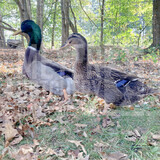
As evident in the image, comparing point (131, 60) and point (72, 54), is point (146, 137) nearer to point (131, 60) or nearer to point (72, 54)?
point (131, 60)

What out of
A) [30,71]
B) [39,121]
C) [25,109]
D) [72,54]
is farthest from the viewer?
[72,54]

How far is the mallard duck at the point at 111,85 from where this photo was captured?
2.66 m

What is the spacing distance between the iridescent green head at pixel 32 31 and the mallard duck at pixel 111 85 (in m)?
2.11

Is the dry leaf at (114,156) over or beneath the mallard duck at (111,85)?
beneath

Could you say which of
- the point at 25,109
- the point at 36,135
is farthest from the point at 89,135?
the point at 25,109

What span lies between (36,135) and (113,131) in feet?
3.05

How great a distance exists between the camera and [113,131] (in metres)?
2.24

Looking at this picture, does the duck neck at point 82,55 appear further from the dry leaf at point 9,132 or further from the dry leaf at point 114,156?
the dry leaf at point 114,156

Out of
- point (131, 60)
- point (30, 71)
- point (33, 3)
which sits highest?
point (33, 3)

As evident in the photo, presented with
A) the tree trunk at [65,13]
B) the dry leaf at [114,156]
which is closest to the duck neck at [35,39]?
the dry leaf at [114,156]

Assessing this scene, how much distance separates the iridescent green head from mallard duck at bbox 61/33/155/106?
2114mm

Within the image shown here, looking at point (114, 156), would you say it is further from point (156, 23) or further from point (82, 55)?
point (156, 23)

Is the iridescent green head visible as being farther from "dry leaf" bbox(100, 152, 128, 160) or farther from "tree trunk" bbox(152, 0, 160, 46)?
"tree trunk" bbox(152, 0, 160, 46)

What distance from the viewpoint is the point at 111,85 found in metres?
2.64
